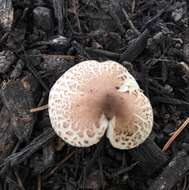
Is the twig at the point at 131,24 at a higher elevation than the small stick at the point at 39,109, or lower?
higher

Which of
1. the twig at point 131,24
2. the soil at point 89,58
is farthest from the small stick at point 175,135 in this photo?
the twig at point 131,24

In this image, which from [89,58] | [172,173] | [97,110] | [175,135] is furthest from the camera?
[89,58]

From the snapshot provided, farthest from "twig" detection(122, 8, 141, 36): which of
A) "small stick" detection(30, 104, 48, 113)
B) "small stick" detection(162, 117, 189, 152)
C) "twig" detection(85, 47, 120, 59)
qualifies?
"small stick" detection(30, 104, 48, 113)

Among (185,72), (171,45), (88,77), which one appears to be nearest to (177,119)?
(185,72)

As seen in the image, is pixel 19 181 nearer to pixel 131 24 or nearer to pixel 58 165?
pixel 58 165

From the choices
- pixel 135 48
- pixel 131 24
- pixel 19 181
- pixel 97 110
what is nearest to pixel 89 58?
pixel 135 48

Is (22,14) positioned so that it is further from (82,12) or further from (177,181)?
(177,181)

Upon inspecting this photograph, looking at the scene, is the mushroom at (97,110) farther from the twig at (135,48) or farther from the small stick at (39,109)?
the twig at (135,48)

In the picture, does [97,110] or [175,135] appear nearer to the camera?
[97,110]
